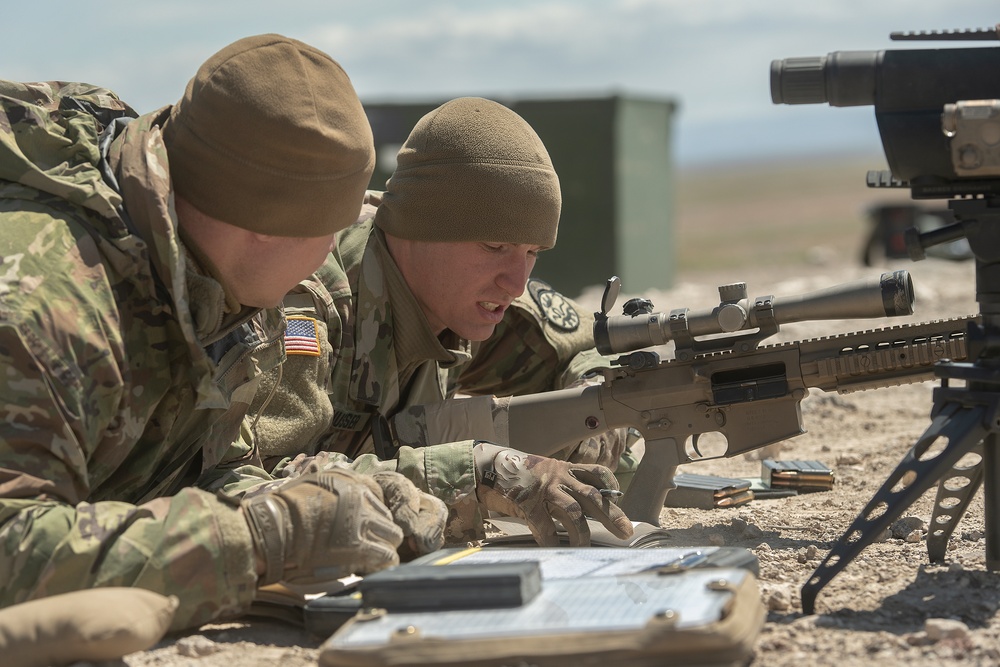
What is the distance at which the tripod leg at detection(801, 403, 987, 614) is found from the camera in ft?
10.1

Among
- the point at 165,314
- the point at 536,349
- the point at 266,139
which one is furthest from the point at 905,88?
the point at 536,349

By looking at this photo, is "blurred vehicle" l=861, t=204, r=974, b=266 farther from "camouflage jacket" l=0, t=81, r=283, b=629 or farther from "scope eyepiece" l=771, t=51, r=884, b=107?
"camouflage jacket" l=0, t=81, r=283, b=629

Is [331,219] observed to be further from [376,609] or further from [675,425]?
[675,425]

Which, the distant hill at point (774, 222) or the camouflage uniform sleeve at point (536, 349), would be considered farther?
the distant hill at point (774, 222)

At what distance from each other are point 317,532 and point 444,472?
2.49ft

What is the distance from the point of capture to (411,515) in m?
3.23

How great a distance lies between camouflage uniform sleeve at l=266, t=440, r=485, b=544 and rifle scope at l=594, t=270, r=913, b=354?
82 cm

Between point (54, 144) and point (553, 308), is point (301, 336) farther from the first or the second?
point (553, 308)

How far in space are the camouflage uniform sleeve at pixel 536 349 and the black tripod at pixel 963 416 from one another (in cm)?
197

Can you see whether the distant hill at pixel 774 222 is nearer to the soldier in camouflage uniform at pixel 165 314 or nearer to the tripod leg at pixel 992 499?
the tripod leg at pixel 992 499

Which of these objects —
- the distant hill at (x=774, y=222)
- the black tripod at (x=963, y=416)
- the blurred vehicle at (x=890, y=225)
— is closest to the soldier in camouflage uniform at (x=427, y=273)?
the black tripod at (x=963, y=416)

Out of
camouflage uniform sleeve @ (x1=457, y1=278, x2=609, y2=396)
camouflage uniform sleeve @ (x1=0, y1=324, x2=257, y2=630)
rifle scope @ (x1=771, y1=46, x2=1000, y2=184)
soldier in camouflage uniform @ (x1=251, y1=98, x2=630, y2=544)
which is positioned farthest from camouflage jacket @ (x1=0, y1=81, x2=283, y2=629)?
camouflage uniform sleeve @ (x1=457, y1=278, x2=609, y2=396)

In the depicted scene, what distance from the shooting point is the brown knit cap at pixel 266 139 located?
310 centimetres

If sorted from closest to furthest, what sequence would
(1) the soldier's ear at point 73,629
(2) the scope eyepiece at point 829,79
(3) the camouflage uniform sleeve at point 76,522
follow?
(1) the soldier's ear at point 73,629 < (3) the camouflage uniform sleeve at point 76,522 < (2) the scope eyepiece at point 829,79
